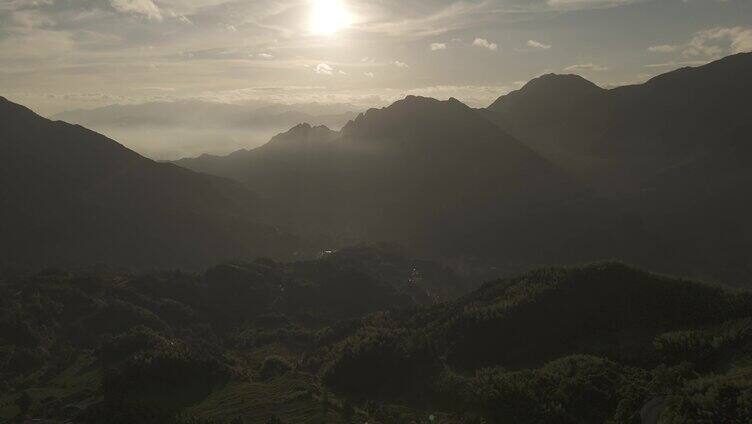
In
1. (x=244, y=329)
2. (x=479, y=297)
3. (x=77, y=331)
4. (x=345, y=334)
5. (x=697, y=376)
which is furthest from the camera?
(x=244, y=329)

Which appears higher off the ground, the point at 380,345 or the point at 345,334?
the point at 380,345

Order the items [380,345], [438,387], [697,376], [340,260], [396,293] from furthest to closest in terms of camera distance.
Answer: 1. [340,260]
2. [396,293]
3. [380,345]
4. [438,387]
5. [697,376]

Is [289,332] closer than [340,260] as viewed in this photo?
Yes

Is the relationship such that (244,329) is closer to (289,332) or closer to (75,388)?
(289,332)

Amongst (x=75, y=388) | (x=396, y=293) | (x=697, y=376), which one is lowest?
(x=396, y=293)

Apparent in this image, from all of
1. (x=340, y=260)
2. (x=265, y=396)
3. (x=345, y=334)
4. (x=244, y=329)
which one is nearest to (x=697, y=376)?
(x=265, y=396)

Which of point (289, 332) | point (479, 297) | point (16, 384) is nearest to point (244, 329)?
point (289, 332)

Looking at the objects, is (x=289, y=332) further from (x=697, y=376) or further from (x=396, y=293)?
(x=697, y=376)

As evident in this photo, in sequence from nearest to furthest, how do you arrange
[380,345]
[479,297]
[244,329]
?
[380,345] → [479,297] → [244,329]

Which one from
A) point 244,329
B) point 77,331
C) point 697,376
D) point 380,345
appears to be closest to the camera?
point 697,376
